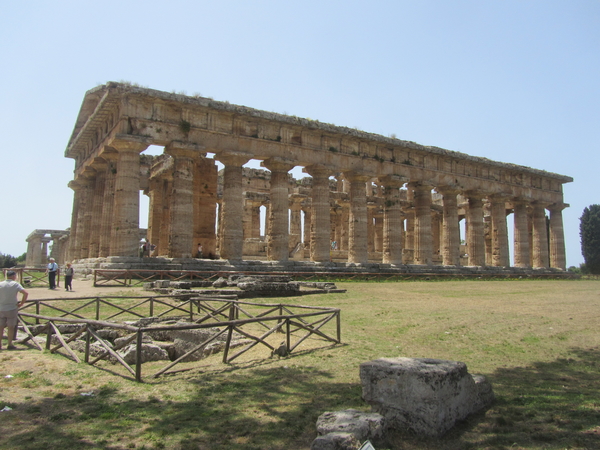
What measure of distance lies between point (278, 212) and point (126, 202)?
7.32 m

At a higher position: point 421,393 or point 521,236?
point 521,236

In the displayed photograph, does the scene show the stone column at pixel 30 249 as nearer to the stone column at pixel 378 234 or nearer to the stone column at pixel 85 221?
the stone column at pixel 85 221

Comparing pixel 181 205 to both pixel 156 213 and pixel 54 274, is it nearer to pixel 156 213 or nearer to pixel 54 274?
pixel 54 274

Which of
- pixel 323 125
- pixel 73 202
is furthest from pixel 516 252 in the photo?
pixel 73 202

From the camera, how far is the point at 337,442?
12.3 ft

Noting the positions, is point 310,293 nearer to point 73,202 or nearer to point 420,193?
point 420,193

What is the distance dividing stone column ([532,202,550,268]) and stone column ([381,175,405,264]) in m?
14.3

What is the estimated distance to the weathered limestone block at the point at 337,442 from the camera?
3715 mm

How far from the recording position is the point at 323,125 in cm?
2444

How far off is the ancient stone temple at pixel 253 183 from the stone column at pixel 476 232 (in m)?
0.07

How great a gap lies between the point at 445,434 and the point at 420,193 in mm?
25584

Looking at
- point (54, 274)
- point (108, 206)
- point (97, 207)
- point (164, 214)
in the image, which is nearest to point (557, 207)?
point (164, 214)

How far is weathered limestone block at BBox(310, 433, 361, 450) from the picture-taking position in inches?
146

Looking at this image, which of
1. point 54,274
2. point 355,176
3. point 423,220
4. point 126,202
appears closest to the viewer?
point 54,274
